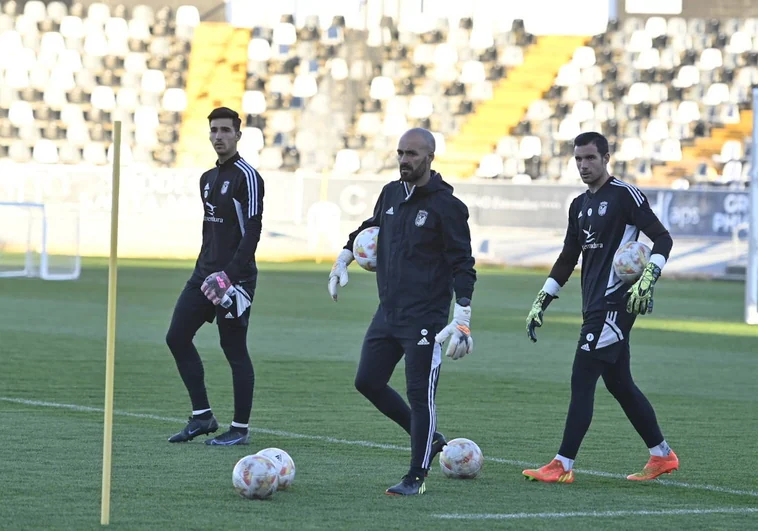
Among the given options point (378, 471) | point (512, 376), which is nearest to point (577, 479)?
point (378, 471)

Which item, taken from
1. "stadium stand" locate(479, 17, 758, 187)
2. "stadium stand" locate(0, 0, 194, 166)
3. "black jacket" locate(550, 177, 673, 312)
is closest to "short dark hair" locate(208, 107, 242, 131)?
"black jacket" locate(550, 177, 673, 312)

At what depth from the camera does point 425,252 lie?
7668 mm

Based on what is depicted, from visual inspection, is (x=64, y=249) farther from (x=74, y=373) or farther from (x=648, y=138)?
(x=74, y=373)

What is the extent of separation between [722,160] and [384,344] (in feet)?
96.4

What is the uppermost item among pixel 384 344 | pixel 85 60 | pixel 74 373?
pixel 85 60

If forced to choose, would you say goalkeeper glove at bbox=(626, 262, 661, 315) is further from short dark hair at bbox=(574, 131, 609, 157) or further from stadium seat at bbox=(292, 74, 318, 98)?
stadium seat at bbox=(292, 74, 318, 98)

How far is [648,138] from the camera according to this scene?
1485 inches

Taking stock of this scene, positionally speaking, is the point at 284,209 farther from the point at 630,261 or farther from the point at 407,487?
the point at 407,487

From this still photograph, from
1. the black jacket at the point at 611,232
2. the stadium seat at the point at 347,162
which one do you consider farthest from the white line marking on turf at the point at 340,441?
the stadium seat at the point at 347,162

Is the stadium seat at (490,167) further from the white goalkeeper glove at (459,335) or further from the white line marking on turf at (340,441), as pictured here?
the white goalkeeper glove at (459,335)

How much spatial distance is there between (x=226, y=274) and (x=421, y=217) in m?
1.90

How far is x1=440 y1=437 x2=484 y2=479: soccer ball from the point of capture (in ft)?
26.8

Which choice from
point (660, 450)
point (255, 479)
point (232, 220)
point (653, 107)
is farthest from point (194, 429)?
point (653, 107)

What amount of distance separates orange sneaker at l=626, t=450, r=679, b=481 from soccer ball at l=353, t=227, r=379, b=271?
6.39 ft
